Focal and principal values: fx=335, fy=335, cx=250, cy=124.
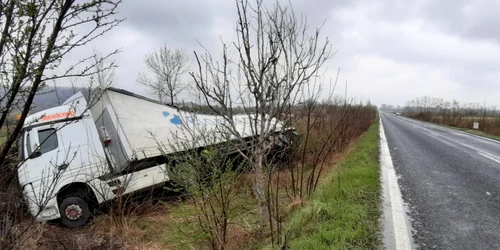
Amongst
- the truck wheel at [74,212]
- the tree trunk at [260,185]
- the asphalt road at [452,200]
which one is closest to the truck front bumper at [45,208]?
the truck wheel at [74,212]

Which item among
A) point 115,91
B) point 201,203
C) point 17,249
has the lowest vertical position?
point 17,249

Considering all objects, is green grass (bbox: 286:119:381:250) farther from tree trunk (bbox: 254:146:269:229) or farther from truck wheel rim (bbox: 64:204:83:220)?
truck wheel rim (bbox: 64:204:83:220)

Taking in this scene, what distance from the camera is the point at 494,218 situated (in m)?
4.61

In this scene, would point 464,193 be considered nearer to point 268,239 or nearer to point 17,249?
point 268,239

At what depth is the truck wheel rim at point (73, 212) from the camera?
7.17 m

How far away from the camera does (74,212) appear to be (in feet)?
23.7

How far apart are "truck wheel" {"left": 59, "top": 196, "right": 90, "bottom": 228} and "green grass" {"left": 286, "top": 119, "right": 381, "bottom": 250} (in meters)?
4.83

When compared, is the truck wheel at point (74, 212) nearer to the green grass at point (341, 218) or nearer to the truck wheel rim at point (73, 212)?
the truck wheel rim at point (73, 212)

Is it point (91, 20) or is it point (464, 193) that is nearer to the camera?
point (91, 20)

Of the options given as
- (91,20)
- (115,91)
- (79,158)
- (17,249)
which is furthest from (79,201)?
(91,20)

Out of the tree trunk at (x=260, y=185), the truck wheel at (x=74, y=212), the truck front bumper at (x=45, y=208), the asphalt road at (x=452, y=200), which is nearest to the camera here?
the asphalt road at (x=452, y=200)

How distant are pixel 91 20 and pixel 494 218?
539cm

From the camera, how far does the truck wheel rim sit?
7.17 metres

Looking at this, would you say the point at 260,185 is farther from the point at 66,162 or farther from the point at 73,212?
the point at 73,212
